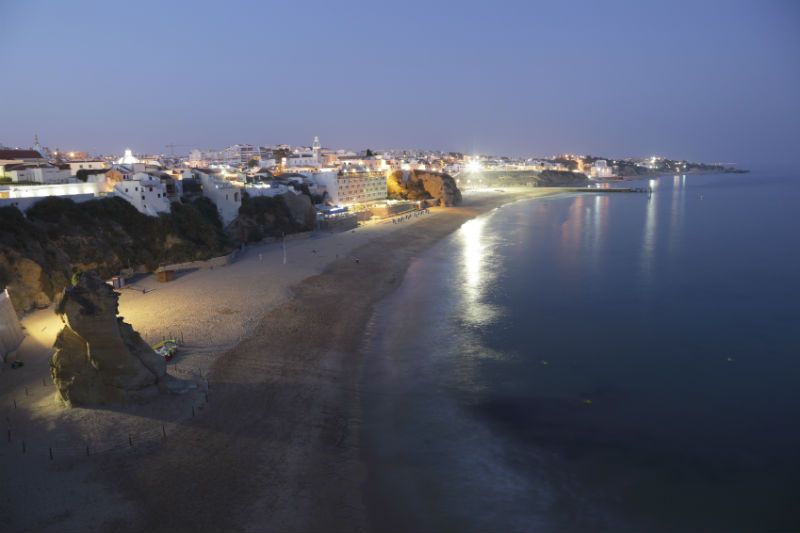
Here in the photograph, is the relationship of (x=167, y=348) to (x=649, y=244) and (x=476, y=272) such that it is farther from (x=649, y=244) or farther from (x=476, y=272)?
(x=649, y=244)

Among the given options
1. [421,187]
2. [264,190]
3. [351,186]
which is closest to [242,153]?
[421,187]

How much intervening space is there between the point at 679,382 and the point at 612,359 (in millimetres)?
2323

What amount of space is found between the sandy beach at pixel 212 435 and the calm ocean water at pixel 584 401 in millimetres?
1052

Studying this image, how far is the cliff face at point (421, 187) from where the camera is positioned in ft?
223

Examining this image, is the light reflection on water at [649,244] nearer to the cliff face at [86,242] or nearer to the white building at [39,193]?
the cliff face at [86,242]

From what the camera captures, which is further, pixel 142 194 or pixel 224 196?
pixel 224 196

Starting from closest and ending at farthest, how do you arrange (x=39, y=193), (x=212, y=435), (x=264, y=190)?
1. (x=212, y=435)
2. (x=39, y=193)
3. (x=264, y=190)

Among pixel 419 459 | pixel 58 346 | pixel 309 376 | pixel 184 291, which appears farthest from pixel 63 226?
pixel 419 459

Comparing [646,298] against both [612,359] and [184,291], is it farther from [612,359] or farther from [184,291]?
[184,291]

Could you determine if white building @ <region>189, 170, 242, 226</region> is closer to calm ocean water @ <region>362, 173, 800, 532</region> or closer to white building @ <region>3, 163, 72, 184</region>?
white building @ <region>3, 163, 72, 184</region>

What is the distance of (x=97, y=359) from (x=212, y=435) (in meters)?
3.72

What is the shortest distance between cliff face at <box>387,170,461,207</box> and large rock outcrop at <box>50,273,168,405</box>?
55862 millimetres

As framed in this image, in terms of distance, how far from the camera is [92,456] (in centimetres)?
1100

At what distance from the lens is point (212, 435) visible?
1202cm
